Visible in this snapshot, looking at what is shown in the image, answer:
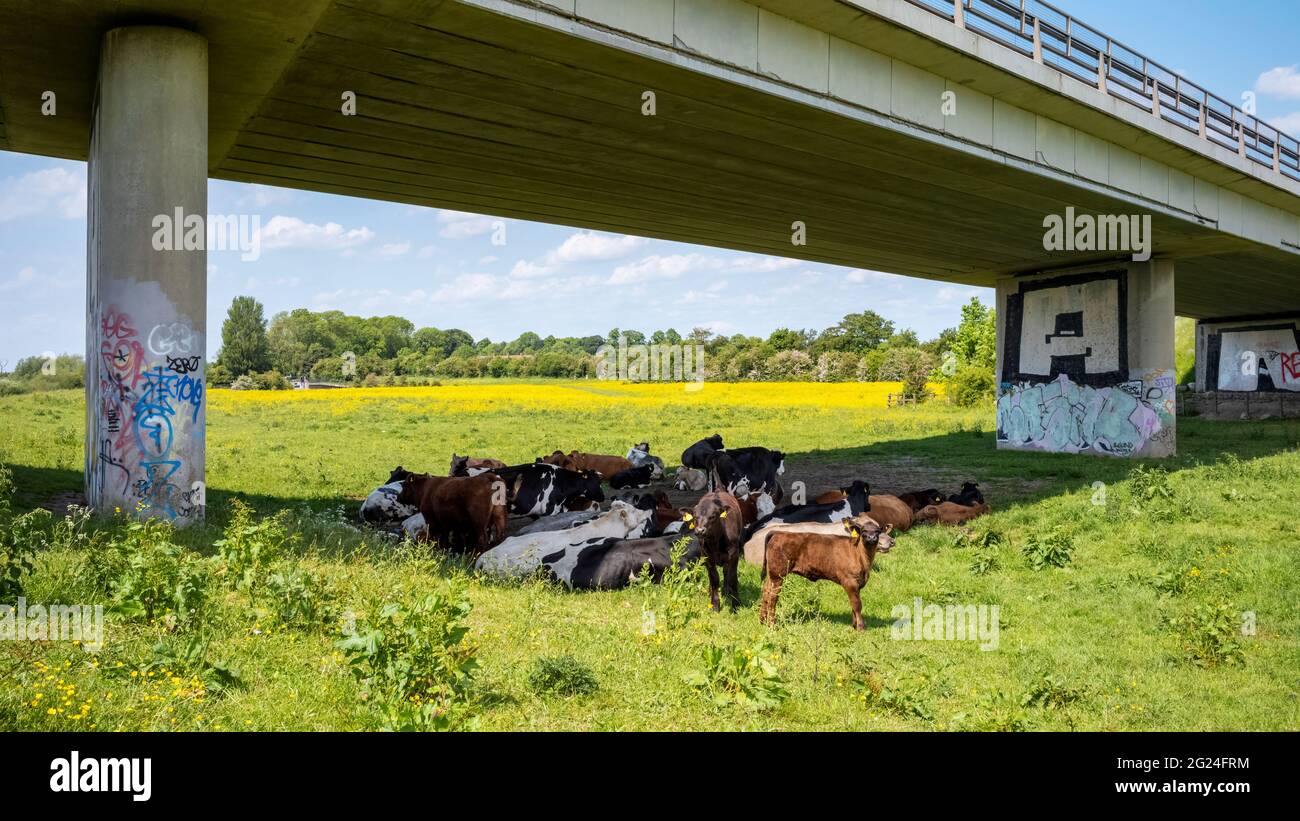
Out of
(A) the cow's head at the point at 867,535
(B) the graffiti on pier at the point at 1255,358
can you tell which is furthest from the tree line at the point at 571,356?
(A) the cow's head at the point at 867,535

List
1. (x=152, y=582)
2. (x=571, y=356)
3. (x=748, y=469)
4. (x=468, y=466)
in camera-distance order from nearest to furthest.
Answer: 1. (x=152, y=582)
2. (x=468, y=466)
3. (x=748, y=469)
4. (x=571, y=356)

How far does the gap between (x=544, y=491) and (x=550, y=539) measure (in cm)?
406

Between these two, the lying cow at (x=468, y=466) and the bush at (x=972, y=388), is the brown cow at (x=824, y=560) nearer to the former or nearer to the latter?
the lying cow at (x=468, y=466)

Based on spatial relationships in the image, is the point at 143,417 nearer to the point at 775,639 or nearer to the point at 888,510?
the point at 775,639

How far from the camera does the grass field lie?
504 cm

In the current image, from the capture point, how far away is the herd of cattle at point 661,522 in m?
7.83

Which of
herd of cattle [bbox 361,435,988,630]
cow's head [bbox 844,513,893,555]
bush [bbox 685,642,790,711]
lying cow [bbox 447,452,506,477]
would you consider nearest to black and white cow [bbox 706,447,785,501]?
herd of cattle [bbox 361,435,988,630]

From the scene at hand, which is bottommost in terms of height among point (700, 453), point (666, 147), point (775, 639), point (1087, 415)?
point (775, 639)

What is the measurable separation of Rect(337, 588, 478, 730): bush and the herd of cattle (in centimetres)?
333

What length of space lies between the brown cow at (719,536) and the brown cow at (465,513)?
3.81m

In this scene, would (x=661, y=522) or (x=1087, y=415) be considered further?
(x=1087, y=415)

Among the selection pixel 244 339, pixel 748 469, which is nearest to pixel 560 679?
pixel 748 469

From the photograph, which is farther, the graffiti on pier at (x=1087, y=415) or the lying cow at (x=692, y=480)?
the graffiti on pier at (x=1087, y=415)

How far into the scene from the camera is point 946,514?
14336 millimetres
